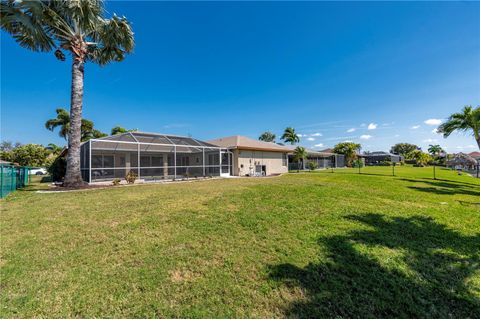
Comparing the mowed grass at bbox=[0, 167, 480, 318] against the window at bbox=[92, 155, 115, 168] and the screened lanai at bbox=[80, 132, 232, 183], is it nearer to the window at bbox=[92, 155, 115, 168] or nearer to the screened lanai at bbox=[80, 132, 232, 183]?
the screened lanai at bbox=[80, 132, 232, 183]

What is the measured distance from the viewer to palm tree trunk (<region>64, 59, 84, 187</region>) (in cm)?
1182

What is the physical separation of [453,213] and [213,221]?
24.8ft

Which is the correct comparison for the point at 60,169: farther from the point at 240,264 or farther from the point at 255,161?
the point at 240,264

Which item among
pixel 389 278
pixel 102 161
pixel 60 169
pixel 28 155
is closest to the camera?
pixel 389 278

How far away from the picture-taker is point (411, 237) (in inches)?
181

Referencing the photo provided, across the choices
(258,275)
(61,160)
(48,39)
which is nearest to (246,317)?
(258,275)

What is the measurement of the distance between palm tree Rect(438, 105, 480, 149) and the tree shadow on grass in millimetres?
12600

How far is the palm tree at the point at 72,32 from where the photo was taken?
10.7 metres

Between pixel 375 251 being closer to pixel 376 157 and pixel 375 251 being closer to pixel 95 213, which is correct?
pixel 95 213

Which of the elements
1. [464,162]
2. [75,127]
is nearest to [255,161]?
[75,127]

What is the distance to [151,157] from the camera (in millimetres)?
21922

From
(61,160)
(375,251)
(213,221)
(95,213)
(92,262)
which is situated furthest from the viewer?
(61,160)

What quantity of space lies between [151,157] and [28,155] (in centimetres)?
2514

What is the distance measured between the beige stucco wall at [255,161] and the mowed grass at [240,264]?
48.5 ft
